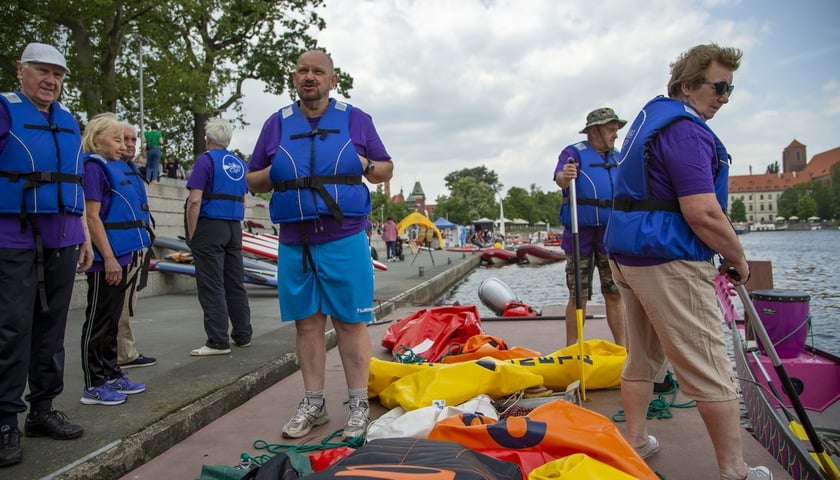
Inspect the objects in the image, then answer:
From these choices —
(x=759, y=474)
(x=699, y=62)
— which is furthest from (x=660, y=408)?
(x=699, y=62)

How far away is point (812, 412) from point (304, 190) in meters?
3.77

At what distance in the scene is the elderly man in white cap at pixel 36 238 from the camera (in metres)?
2.80

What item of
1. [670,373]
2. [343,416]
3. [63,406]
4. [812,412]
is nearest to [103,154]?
[63,406]

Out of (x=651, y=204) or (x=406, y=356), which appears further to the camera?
(x=406, y=356)

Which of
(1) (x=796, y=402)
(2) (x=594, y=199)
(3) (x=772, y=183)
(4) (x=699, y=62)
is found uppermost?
(3) (x=772, y=183)

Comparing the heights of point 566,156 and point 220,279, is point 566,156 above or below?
above

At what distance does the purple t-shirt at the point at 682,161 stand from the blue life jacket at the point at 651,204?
0.03 metres

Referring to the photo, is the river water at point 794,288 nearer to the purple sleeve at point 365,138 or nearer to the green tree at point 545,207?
the purple sleeve at point 365,138

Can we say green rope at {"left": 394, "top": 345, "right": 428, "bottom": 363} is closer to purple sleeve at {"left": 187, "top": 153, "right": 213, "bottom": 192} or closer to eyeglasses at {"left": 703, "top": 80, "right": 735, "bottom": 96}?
purple sleeve at {"left": 187, "top": 153, "right": 213, "bottom": 192}

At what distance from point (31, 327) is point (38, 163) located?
0.84m

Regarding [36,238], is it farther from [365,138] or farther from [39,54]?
[365,138]

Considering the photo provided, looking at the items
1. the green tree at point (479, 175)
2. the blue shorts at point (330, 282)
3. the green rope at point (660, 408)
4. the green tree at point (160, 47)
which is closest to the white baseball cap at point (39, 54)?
the blue shorts at point (330, 282)

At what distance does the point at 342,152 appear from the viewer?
3.40 meters

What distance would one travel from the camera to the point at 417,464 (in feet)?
6.42
